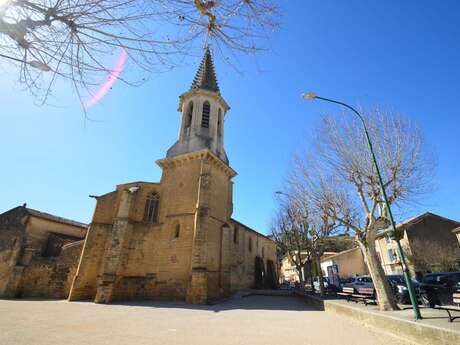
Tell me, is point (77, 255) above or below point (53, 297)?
above

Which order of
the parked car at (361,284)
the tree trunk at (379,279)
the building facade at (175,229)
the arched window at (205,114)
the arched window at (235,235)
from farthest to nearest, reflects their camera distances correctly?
the arched window at (235,235), the arched window at (205,114), the building facade at (175,229), the parked car at (361,284), the tree trunk at (379,279)

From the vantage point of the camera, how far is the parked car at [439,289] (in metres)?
8.83

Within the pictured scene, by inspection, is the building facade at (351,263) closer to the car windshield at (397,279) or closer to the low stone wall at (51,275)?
the car windshield at (397,279)

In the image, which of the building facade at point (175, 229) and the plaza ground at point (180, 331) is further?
the building facade at point (175, 229)

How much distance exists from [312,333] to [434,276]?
365 inches

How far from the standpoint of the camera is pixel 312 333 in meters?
6.91

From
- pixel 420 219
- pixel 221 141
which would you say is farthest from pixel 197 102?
pixel 420 219

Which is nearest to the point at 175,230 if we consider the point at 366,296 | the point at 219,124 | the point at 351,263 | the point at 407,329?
the point at 219,124

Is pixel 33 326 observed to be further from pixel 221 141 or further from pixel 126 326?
pixel 221 141

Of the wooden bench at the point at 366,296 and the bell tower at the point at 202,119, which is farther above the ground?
the bell tower at the point at 202,119

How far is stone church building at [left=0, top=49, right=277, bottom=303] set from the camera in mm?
14912

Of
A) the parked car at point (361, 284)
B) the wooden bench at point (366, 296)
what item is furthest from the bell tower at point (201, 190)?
the parked car at point (361, 284)

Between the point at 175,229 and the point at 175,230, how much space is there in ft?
0.23

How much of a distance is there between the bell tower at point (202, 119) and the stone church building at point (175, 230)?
91 millimetres
